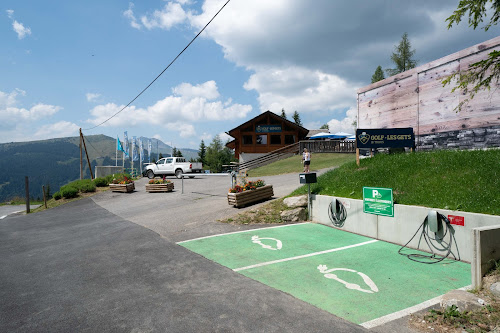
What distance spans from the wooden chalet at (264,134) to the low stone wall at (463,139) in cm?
3094

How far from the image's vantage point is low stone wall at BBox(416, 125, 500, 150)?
8.98 metres

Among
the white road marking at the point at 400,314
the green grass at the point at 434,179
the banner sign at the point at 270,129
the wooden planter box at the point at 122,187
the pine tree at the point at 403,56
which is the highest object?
the pine tree at the point at 403,56

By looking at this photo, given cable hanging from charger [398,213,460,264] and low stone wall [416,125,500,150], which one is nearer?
cable hanging from charger [398,213,460,264]

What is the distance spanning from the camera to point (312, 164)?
26.2 m

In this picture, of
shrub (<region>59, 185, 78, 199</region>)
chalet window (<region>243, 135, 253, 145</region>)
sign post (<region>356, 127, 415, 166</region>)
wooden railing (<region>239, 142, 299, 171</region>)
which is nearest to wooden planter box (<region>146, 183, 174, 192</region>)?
shrub (<region>59, 185, 78, 199</region>)

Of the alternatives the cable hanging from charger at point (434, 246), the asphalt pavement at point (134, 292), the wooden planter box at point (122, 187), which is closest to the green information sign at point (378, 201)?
the cable hanging from charger at point (434, 246)

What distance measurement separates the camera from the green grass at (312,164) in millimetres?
25016

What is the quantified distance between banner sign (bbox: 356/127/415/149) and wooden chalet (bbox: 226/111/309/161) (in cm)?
3009

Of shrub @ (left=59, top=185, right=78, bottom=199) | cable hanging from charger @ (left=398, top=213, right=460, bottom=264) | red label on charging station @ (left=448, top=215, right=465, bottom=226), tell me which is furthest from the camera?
shrub @ (left=59, top=185, right=78, bottom=199)

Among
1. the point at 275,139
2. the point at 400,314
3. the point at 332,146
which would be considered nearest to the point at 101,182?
the point at 332,146

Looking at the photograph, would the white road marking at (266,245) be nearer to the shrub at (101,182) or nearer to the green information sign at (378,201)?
the green information sign at (378,201)

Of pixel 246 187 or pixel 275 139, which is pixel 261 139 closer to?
pixel 275 139

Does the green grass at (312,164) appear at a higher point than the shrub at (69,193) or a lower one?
higher

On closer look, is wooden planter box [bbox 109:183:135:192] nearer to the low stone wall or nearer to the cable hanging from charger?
the low stone wall
